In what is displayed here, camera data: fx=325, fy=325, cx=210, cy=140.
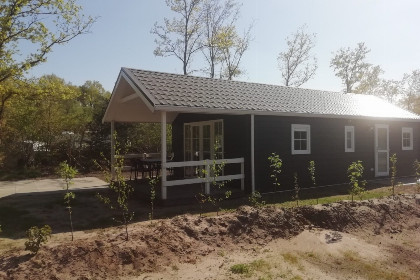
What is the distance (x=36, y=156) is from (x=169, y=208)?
12.3 metres

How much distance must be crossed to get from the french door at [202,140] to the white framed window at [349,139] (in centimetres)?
514

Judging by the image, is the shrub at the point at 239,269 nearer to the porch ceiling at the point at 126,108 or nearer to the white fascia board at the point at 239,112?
the white fascia board at the point at 239,112

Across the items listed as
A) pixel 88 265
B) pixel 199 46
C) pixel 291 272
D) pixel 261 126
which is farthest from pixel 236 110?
pixel 199 46

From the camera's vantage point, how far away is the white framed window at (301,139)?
1116 centimetres

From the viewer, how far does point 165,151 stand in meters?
8.45

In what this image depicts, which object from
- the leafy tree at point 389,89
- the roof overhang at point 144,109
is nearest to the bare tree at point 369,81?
the leafy tree at point 389,89

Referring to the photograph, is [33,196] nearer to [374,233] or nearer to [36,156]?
[36,156]

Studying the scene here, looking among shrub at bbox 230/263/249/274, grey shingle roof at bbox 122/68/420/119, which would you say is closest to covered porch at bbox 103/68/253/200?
grey shingle roof at bbox 122/68/420/119

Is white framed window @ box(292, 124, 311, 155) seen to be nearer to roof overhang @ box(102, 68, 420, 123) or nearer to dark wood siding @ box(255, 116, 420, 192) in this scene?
dark wood siding @ box(255, 116, 420, 192)

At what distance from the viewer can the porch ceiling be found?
36.5ft

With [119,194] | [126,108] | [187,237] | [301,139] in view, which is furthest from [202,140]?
[187,237]

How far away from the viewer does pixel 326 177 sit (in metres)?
12.1

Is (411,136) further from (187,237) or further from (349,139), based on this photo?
(187,237)

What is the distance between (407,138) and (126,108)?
1286cm
